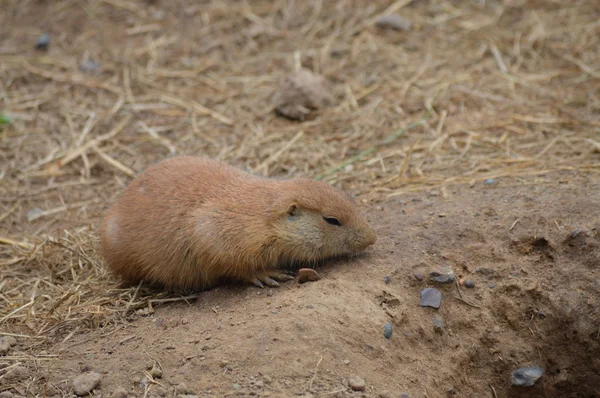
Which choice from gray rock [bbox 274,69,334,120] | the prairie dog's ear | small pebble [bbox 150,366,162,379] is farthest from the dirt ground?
the prairie dog's ear

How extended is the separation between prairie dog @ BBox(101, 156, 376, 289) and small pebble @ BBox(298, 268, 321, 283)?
0.51ft

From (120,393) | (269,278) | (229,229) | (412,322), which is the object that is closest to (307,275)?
(269,278)

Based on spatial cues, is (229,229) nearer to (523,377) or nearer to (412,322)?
(412,322)

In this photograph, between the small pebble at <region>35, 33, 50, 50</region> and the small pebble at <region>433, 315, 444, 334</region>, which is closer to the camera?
the small pebble at <region>433, 315, 444, 334</region>

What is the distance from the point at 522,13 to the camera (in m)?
9.36

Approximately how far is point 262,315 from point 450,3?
6864 mm

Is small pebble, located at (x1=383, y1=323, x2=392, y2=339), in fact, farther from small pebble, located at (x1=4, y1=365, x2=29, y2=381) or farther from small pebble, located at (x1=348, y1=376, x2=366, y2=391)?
small pebble, located at (x1=4, y1=365, x2=29, y2=381)

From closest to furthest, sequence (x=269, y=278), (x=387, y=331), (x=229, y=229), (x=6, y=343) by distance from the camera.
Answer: (x=387, y=331), (x=6, y=343), (x=229, y=229), (x=269, y=278)

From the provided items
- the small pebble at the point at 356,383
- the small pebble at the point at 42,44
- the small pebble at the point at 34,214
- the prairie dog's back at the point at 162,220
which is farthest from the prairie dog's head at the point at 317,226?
the small pebble at the point at 42,44

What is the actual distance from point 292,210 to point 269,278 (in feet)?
1.66

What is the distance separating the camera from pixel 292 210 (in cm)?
474

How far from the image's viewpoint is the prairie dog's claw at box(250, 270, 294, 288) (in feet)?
15.5

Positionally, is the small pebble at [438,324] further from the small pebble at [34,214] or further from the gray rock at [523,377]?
the small pebble at [34,214]

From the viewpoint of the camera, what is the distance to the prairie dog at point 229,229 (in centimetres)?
467
